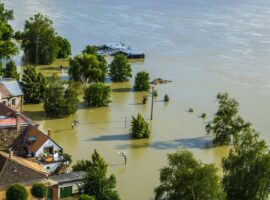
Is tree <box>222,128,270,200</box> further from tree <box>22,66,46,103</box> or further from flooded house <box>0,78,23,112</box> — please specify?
tree <box>22,66,46,103</box>

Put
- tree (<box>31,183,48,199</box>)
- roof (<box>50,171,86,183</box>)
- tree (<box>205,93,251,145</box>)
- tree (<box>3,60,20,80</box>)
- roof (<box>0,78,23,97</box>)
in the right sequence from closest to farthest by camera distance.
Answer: tree (<box>31,183,48,199</box>)
roof (<box>50,171,86,183</box>)
tree (<box>205,93,251,145</box>)
roof (<box>0,78,23,97</box>)
tree (<box>3,60,20,80</box>)

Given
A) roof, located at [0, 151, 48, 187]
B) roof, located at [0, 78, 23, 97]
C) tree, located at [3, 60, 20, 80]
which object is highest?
tree, located at [3, 60, 20, 80]

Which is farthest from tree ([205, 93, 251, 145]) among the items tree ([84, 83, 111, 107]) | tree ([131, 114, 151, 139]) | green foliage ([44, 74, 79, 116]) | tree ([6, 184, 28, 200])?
tree ([6, 184, 28, 200])

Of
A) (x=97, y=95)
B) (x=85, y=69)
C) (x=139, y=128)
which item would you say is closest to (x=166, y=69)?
(x=85, y=69)

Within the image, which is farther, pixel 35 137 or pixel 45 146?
pixel 35 137

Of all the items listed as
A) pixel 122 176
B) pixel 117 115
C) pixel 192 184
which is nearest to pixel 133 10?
pixel 117 115

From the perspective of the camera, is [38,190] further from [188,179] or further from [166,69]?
[166,69]

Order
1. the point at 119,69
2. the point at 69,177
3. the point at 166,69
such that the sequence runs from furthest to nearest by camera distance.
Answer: the point at 166,69, the point at 119,69, the point at 69,177
